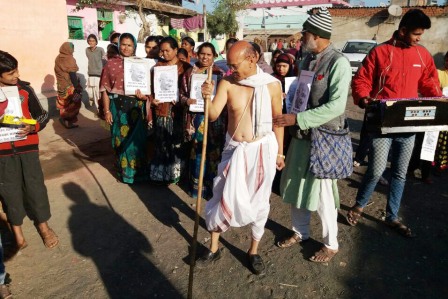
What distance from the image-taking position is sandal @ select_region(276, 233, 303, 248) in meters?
3.34

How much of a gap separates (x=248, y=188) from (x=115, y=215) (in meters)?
1.90

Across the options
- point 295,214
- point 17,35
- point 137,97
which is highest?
point 17,35

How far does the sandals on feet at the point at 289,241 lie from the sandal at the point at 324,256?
28cm

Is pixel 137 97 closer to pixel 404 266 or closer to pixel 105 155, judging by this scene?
pixel 105 155

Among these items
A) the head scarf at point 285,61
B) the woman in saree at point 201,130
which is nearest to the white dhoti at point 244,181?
the woman in saree at point 201,130

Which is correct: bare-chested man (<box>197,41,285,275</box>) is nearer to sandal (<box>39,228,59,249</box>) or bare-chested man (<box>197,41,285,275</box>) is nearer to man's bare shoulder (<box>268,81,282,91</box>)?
man's bare shoulder (<box>268,81,282,91</box>)

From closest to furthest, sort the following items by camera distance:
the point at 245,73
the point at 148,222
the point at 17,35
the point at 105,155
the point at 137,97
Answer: the point at 245,73
the point at 148,222
the point at 137,97
the point at 105,155
the point at 17,35

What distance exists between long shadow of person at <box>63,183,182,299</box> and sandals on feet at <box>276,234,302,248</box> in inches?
45.0

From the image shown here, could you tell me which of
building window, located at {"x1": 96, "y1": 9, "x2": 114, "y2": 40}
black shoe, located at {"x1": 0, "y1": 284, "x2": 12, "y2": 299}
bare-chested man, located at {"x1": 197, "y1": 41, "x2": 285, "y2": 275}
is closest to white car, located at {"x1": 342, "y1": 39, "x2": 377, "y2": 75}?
building window, located at {"x1": 96, "y1": 9, "x2": 114, "y2": 40}

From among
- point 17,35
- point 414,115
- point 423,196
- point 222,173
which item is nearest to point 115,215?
point 222,173

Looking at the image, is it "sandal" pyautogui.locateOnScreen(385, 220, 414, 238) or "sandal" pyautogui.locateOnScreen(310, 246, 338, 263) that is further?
"sandal" pyautogui.locateOnScreen(385, 220, 414, 238)

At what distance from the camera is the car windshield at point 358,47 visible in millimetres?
14978

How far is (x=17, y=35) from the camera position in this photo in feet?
26.2

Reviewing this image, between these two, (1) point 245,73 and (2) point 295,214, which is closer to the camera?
(1) point 245,73
